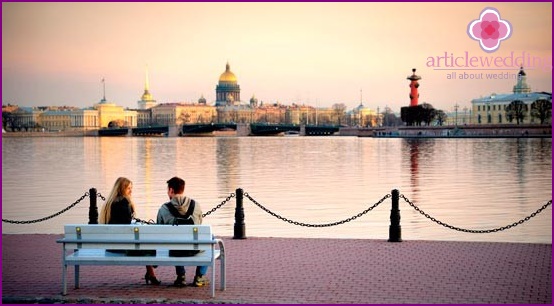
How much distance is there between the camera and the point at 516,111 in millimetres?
127875

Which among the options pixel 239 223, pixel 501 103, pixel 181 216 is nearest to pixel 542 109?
pixel 501 103

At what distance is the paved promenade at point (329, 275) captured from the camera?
27.2ft

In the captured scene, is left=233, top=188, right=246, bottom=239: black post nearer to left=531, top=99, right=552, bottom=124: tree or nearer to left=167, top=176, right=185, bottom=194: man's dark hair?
left=167, top=176, right=185, bottom=194: man's dark hair

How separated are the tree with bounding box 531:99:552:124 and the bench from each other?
117 metres

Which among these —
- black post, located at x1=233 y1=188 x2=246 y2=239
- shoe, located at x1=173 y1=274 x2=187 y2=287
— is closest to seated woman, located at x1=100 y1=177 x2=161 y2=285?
shoe, located at x1=173 y1=274 x2=187 y2=287

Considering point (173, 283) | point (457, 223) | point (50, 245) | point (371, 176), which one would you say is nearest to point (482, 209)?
point (457, 223)

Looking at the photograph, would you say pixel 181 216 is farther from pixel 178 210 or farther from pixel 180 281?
pixel 180 281

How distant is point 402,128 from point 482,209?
4244 inches

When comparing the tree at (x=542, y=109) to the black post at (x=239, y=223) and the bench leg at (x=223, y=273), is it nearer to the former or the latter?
the black post at (x=239, y=223)

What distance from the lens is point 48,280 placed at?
30.1 feet

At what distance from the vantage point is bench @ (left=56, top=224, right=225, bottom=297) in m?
8.24

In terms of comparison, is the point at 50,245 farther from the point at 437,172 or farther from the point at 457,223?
the point at 437,172

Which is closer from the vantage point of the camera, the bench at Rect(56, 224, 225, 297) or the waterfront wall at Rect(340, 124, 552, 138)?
the bench at Rect(56, 224, 225, 297)

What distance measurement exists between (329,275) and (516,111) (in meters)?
123
